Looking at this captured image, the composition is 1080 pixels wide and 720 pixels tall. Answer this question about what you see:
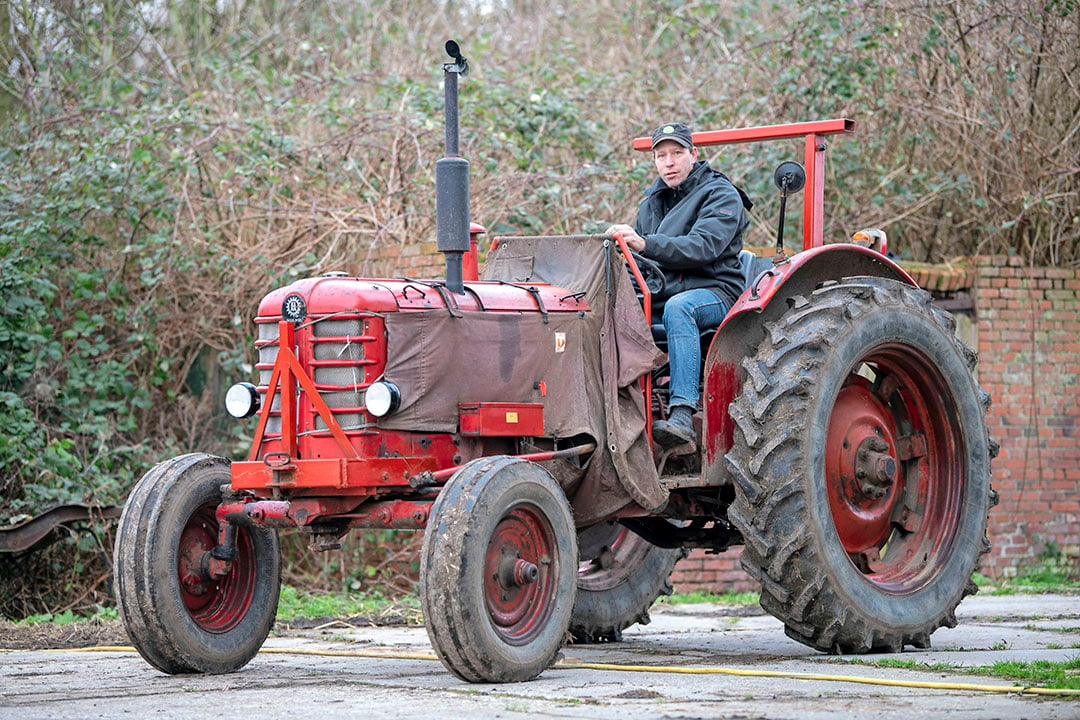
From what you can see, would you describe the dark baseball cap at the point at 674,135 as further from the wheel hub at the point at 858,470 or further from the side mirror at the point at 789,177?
the wheel hub at the point at 858,470

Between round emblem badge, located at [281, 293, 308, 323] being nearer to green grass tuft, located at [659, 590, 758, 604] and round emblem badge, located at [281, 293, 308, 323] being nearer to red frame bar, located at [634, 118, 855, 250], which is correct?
red frame bar, located at [634, 118, 855, 250]

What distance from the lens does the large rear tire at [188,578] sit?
594 cm

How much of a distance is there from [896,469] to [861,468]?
0.25m

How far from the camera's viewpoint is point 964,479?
7242 mm

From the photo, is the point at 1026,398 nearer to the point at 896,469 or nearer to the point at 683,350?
the point at 896,469

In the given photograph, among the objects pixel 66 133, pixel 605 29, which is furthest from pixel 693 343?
pixel 605 29

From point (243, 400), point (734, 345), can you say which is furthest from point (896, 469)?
point (243, 400)

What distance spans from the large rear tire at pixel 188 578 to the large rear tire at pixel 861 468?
2164 millimetres

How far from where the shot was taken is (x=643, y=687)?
540 centimetres

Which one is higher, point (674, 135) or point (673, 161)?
point (674, 135)

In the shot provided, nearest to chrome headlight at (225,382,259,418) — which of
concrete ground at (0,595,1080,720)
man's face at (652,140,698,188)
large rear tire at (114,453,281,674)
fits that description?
large rear tire at (114,453,281,674)

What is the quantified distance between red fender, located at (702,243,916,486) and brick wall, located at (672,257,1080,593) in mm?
4118

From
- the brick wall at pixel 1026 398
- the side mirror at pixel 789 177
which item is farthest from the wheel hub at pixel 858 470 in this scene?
the brick wall at pixel 1026 398

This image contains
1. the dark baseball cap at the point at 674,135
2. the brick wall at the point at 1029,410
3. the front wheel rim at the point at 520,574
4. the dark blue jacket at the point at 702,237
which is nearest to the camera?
the front wheel rim at the point at 520,574
